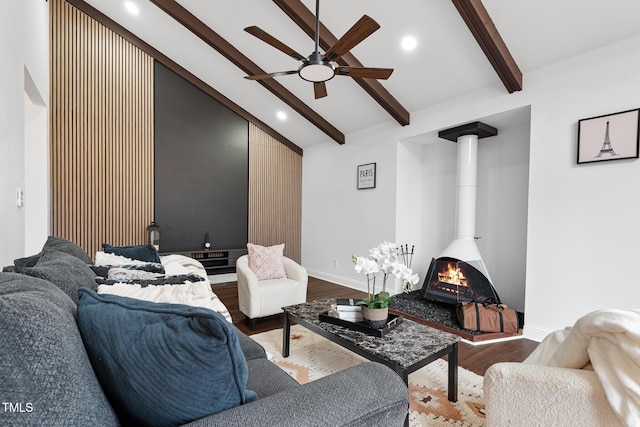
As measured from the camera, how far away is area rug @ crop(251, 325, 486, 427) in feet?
5.75

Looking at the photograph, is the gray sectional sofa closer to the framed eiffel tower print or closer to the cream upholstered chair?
the cream upholstered chair

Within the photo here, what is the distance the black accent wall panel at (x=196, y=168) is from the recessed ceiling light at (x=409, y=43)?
3129 mm

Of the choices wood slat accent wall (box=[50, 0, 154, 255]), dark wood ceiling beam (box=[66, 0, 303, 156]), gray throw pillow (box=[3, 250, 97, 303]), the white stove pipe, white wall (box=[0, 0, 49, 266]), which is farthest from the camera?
dark wood ceiling beam (box=[66, 0, 303, 156])

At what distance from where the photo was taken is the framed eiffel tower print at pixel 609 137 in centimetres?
246

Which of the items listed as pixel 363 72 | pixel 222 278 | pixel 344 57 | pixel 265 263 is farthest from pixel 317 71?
pixel 222 278

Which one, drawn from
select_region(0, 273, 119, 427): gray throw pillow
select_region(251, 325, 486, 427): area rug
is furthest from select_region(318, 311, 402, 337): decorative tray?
select_region(0, 273, 119, 427): gray throw pillow

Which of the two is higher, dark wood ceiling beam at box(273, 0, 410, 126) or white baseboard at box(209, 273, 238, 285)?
dark wood ceiling beam at box(273, 0, 410, 126)

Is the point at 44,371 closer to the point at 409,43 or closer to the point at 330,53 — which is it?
the point at 330,53

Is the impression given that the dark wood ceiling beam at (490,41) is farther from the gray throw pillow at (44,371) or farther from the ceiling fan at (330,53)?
the gray throw pillow at (44,371)

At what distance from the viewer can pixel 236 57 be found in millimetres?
3994

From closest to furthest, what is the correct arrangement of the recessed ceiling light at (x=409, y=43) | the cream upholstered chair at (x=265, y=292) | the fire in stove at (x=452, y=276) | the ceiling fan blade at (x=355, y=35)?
the ceiling fan blade at (x=355, y=35) → the cream upholstered chair at (x=265, y=292) → the recessed ceiling light at (x=409, y=43) → the fire in stove at (x=452, y=276)

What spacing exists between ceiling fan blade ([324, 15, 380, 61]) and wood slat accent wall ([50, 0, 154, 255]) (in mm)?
3488

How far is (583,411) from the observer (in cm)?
100

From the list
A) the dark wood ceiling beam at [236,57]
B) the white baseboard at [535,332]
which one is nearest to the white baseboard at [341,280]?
the white baseboard at [535,332]
